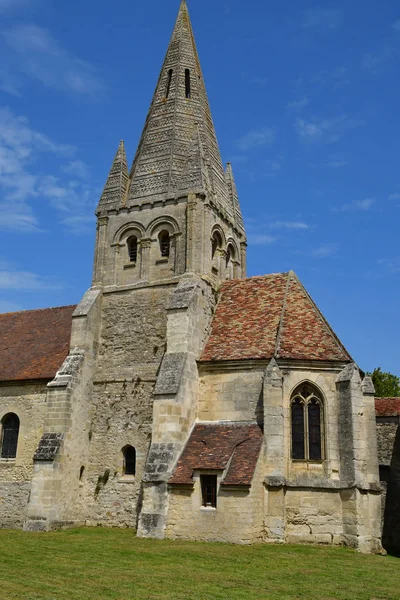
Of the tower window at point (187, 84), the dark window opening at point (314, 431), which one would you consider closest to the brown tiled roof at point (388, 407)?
the dark window opening at point (314, 431)

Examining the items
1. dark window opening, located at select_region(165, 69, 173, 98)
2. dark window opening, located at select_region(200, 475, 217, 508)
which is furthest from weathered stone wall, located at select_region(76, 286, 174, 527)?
dark window opening, located at select_region(165, 69, 173, 98)

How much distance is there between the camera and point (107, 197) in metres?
25.1

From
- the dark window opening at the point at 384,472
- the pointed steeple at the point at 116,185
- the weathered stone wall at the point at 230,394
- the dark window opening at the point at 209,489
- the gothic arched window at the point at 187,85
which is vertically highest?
the gothic arched window at the point at 187,85

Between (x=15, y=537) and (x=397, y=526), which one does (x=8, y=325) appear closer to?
(x=15, y=537)

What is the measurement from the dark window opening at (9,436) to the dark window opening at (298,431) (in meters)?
10.5

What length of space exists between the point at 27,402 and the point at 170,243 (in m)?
8.18

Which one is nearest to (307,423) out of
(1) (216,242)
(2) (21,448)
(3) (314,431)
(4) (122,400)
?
(3) (314,431)

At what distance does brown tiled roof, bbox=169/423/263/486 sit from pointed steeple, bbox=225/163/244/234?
10927mm

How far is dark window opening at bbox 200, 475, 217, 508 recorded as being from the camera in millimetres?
17609

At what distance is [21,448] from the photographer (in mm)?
21781

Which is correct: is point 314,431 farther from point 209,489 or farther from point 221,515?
point 221,515

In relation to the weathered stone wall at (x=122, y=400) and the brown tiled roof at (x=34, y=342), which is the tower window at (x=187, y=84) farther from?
the brown tiled roof at (x=34, y=342)

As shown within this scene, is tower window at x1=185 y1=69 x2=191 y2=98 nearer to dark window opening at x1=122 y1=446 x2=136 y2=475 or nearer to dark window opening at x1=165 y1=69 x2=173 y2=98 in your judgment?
dark window opening at x1=165 y1=69 x2=173 y2=98

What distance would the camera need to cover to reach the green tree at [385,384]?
135 ft
